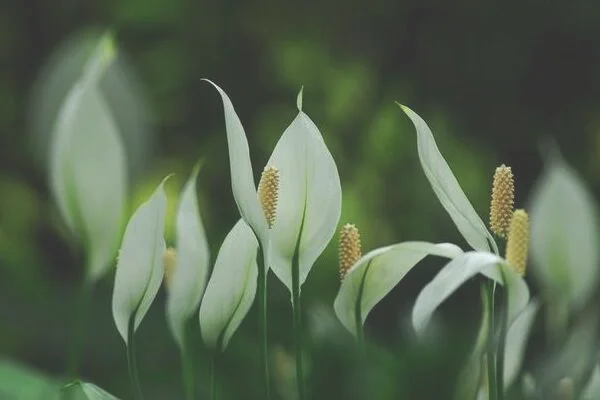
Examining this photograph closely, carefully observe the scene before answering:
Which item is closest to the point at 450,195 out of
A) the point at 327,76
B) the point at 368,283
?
the point at 368,283

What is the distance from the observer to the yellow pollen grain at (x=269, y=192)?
296 millimetres

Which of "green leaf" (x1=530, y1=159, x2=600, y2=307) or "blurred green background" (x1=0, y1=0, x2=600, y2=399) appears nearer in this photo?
"green leaf" (x1=530, y1=159, x2=600, y2=307)

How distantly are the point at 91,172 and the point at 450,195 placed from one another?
7 centimetres

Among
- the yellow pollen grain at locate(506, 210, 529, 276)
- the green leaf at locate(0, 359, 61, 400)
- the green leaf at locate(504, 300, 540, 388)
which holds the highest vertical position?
the yellow pollen grain at locate(506, 210, 529, 276)

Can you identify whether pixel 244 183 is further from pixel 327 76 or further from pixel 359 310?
pixel 327 76

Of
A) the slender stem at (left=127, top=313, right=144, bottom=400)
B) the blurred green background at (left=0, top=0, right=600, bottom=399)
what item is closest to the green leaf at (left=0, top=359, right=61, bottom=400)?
the slender stem at (left=127, top=313, right=144, bottom=400)

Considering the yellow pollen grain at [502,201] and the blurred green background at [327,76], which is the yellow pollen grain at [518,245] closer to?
the yellow pollen grain at [502,201]

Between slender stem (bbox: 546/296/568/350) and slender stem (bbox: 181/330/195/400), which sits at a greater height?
slender stem (bbox: 546/296/568/350)

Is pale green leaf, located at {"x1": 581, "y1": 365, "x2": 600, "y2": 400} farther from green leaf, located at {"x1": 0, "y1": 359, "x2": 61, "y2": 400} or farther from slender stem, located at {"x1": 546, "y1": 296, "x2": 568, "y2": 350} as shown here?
green leaf, located at {"x1": 0, "y1": 359, "x2": 61, "y2": 400}

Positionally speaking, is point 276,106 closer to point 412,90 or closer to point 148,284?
point 412,90

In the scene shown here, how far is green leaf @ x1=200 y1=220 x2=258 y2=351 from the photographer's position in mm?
282

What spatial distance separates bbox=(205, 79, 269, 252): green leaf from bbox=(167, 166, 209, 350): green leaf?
0.02 meters

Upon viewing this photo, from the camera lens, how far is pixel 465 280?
0.85 feet

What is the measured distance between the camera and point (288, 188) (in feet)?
0.96
